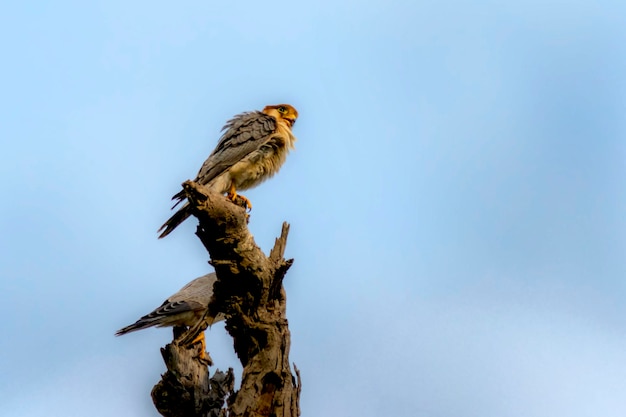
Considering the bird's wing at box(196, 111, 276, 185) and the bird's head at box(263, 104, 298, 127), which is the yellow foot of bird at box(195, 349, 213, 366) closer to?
the bird's wing at box(196, 111, 276, 185)

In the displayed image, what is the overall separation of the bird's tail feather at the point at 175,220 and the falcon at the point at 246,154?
1.61 ft

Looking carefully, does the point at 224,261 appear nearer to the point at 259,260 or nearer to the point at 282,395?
the point at 259,260

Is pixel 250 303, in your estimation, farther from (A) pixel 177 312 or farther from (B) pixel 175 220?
(A) pixel 177 312

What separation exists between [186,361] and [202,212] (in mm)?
1334

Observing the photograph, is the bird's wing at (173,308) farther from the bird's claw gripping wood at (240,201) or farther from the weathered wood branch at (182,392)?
the weathered wood branch at (182,392)

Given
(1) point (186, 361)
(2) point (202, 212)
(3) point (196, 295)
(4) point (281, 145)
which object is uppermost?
(4) point (281, 145)

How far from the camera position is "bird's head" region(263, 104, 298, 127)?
8.56 m

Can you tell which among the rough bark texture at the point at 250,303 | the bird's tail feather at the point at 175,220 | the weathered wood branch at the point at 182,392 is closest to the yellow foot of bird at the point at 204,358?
the weathered wood branch at the point at 182,392

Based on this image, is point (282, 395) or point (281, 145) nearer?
point (282, 395)

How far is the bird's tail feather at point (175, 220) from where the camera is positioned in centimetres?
689

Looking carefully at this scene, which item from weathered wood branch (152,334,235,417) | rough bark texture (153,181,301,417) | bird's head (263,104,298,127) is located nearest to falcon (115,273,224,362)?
bird's head (263,104,298,127)

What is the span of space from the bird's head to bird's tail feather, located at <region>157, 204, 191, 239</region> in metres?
2.00

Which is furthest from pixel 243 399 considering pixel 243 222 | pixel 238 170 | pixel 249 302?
pixel 238 170

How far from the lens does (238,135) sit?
766 cm
